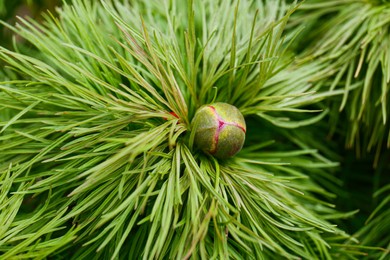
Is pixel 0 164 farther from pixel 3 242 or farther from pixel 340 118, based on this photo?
pixel 340 118

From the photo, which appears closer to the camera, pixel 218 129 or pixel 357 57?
pixel 218 129

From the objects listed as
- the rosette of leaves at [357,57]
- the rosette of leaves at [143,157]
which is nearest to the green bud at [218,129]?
the rosette of leaves at [143,157]

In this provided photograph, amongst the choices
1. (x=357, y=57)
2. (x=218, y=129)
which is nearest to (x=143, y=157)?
(x=218, y=129)

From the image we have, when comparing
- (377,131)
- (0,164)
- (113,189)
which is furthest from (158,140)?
(377,131)

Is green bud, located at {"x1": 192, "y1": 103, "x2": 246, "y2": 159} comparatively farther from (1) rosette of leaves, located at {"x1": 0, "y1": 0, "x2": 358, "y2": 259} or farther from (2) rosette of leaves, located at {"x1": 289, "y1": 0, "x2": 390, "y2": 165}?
(2) rosette of leaves, located at {"x1": 289, "y1": 0, "x2": 390, "y2": 165}

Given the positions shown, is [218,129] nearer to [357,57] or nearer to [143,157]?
[143,157]

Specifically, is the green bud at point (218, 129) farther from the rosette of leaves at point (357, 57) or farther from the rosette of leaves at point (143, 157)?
the rosette of leaves at point (357, 57)
